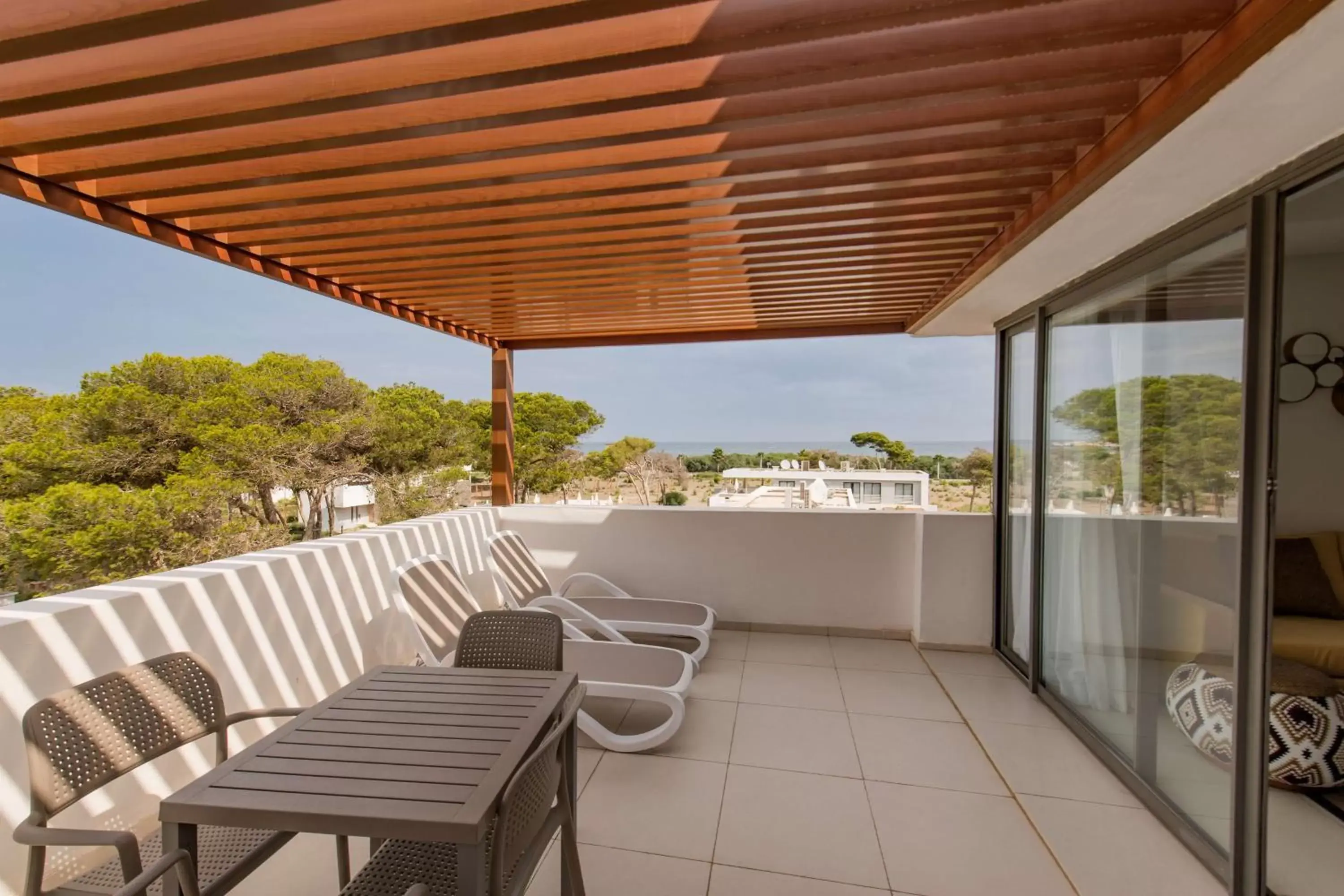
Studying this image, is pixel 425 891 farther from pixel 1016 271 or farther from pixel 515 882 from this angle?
pixel 1016 271

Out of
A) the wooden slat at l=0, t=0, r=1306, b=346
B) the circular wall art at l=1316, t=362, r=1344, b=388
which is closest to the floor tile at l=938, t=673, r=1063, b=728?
the circular wall art at l=1316, t=362, r=1344, b=388

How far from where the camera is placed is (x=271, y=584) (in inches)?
116

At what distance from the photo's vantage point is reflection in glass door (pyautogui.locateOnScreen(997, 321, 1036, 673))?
3.84m

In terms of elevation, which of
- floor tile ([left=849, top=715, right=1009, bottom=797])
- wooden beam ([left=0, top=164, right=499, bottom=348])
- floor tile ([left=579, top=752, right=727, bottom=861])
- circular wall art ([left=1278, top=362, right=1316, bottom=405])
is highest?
wooden beam ([left=0, top=164, right=499, bottom=348])

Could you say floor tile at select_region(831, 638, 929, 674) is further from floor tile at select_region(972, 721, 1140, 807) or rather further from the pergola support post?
the pergola support post

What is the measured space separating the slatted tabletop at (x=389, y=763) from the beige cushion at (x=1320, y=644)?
281cm

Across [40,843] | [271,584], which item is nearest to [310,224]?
[271,584]

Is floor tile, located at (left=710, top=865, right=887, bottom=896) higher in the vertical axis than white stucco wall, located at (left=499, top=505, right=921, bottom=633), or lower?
lower

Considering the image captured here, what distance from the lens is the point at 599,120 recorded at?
1.99m

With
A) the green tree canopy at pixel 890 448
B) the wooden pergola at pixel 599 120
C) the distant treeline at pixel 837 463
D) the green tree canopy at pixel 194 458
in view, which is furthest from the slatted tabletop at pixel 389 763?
the green tree canopy at pixel 890 448

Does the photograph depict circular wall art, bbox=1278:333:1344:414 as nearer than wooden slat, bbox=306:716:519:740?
No

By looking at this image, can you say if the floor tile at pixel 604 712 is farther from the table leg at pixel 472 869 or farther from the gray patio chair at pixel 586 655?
the table leg at pixel 472 869

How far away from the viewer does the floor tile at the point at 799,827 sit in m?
2.21

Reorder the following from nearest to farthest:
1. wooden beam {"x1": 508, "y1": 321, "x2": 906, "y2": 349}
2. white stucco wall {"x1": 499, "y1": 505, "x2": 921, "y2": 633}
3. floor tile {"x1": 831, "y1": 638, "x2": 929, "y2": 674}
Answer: floor tile {"x1": 831, "y1": 638, "x2": 929, "y2": 674}
white stucco wall {"x1": 499, "y1": 505, "x2": 921, "y2": 633}
wooden beam {"x1": 508, "y1": 321, "x2": 906, "y2": 349}
